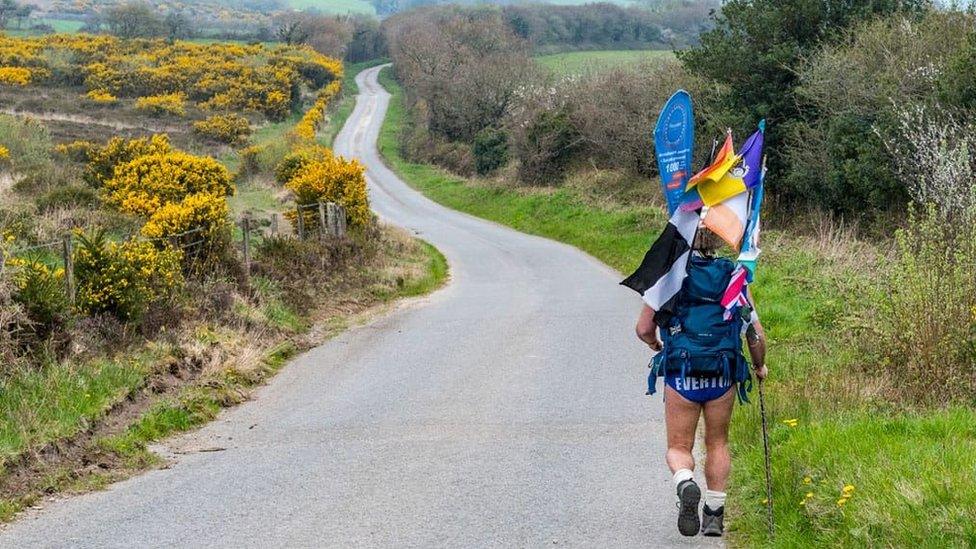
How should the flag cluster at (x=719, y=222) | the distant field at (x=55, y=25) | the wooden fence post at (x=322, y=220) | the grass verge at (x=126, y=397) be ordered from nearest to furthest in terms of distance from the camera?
the flag cluster at (x=719, y=222)
the grass verge at (x=126, y=397)
the wooden fence post at (x=322, y=220)
the distant field at (x=55, y=25)

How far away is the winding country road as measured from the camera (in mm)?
6281

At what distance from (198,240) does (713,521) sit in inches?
441

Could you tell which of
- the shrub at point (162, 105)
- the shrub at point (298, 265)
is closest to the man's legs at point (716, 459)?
the shrub at point (298, 265)

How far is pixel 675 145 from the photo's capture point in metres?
5.55

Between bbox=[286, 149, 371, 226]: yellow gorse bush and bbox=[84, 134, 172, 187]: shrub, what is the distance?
13.0 ft

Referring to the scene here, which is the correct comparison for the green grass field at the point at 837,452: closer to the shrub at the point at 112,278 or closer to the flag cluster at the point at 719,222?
the flag cluster at the point at 719,222

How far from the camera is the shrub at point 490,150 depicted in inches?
2083

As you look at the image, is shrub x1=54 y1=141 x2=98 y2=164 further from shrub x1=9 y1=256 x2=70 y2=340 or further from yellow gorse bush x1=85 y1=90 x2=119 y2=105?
yellow gorse bush x1=85 y1=90 x2=119 y2=105

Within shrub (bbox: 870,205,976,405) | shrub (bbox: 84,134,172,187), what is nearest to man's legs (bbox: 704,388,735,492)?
shrub (bbox: 870,205,976,405)

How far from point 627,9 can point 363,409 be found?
4554 inches

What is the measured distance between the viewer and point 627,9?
120m

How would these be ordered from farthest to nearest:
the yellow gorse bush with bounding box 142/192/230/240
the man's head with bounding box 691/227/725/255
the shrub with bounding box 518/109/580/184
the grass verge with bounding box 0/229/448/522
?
the shrub with bounding box 518/109/580/184, the yellow gorse bush with bounding box 142/192/230/240, the grass verge with bounding box 0/229/448/522, the man's head with bounding box 691/227/725/255

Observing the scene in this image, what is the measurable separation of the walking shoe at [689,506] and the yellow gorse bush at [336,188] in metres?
20.8

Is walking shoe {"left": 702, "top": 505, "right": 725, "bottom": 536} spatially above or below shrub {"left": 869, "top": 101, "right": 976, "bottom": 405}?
below
